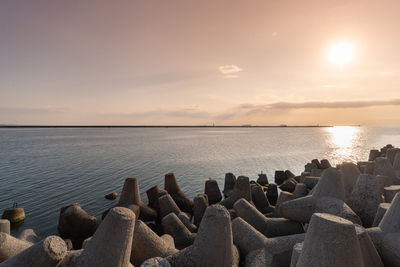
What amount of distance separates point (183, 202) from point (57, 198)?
7.40 m

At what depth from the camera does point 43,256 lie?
2.98 metres

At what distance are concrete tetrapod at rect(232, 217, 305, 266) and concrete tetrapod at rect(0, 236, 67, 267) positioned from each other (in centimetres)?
271

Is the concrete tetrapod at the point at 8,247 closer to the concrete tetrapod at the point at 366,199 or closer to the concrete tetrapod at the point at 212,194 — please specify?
the concrete tetrapod at the point at 366,199

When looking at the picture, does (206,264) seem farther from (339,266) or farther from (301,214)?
(301,214)

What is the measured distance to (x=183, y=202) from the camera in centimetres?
1034

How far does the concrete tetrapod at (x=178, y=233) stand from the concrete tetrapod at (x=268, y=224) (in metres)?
1.30

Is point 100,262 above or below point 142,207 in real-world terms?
above

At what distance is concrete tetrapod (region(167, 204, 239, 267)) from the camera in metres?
3.36

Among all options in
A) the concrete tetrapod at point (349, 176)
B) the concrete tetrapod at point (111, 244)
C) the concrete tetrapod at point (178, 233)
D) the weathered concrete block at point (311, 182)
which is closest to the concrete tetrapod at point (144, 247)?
the concrete tetrapod at point (111, 244)

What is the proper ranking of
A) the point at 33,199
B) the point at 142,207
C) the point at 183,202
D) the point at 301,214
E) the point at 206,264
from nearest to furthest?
the point at 206,264 < the point at 301,214 < the point at 142,207 < the point at 183,202 < the point at 33,199

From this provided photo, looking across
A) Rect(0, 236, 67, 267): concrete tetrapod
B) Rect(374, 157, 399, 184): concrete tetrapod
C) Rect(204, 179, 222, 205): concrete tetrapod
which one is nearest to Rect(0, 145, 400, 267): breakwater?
Rect(0, 236, 67, 267): concrete tetrapod

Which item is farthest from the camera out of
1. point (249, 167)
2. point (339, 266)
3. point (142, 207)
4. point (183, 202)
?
point (249, 167)

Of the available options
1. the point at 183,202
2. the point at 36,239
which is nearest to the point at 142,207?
the point at 183,202

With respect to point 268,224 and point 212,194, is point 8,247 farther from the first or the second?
point 212,194
